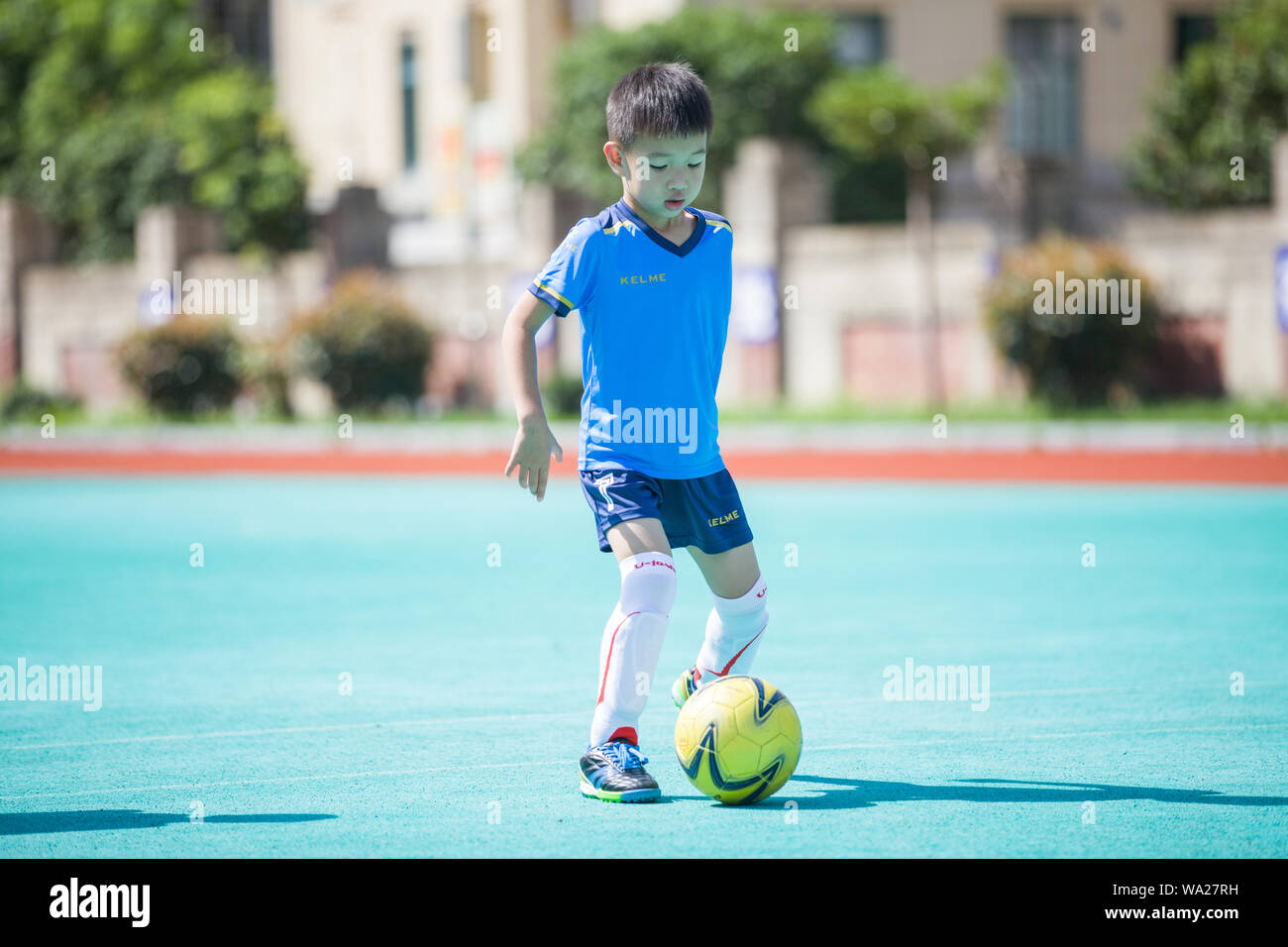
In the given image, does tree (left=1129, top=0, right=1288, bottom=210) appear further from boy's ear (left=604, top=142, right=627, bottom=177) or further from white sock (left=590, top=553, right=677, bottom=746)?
white sock (left=590, top=553, right=677, bottom=746)

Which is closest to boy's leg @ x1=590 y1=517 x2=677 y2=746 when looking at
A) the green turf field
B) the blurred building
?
the green turf field

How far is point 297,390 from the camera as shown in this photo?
35125 millimetres

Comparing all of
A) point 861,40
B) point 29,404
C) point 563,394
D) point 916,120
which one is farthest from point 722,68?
point 29,404

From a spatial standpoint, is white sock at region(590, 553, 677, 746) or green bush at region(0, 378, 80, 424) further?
green bush at region(0, 378, 80, 424)

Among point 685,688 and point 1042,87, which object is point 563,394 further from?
point 685,688

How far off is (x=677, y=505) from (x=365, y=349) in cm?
2628

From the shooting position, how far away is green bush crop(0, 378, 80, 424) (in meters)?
37.2

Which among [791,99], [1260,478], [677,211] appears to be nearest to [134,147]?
[791,99]

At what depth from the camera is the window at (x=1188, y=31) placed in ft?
123

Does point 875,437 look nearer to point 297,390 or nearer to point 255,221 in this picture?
point 297,390

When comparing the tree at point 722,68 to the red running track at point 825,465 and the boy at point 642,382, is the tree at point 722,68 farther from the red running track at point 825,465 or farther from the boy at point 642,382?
the boy at point 642,382

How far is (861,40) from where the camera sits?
37.9m

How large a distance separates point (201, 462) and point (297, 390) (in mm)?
9773
